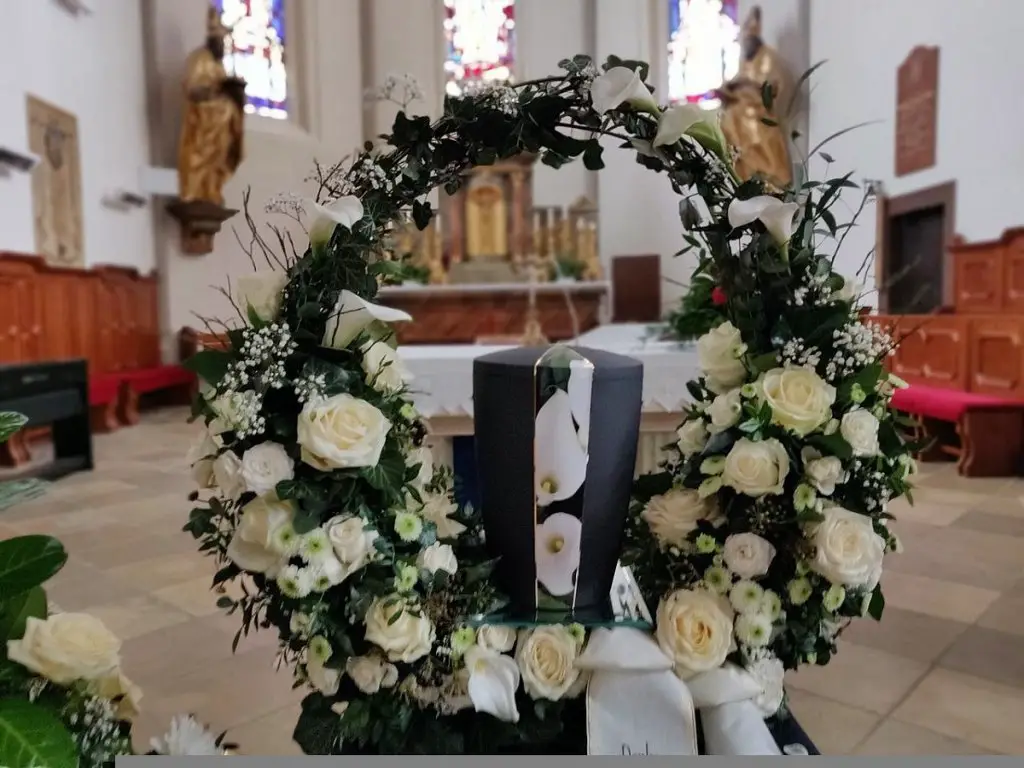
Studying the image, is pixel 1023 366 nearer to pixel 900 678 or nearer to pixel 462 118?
pixel 900 678

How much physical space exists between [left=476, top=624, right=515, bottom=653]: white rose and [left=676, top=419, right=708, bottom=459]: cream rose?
18.1 inches

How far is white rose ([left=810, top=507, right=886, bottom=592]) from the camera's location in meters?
1.22

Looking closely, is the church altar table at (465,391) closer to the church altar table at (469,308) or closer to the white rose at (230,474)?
the white rose at (230,474)

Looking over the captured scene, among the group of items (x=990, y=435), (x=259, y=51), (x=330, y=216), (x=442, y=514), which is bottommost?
(x=990, y=435)

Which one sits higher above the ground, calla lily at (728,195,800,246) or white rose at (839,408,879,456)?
calla lily at (728,195,800,246)

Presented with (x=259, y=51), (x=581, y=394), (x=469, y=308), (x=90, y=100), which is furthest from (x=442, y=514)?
(x=259, y=51)

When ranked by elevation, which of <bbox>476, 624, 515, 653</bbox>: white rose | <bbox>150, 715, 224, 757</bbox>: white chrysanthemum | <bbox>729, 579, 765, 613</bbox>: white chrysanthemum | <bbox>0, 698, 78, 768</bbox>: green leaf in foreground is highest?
<bbox>0, 698, 78, 768</bbox>: green leaf in foreground

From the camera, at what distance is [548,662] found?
1.24 m

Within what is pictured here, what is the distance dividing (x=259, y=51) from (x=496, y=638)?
10494 mm

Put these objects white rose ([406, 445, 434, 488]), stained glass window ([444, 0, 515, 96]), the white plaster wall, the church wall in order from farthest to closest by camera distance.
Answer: stained glass window ([444, 0, 515, 96])
the white plaster wall
the church wall
white rose ([406, 445, 434, 488])

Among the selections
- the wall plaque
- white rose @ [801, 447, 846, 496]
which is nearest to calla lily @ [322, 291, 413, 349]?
white rose @ [801, 447, 846, 496]

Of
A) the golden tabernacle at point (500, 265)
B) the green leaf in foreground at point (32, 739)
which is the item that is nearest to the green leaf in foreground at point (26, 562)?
the green leaf in foreground at point (32, 739)

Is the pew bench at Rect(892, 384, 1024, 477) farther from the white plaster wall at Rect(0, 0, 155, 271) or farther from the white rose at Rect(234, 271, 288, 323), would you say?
the white plaster wall at Rect(0, 0, 155, 271)

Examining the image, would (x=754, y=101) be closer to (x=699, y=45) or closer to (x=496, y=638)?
(x=699, y=45)
